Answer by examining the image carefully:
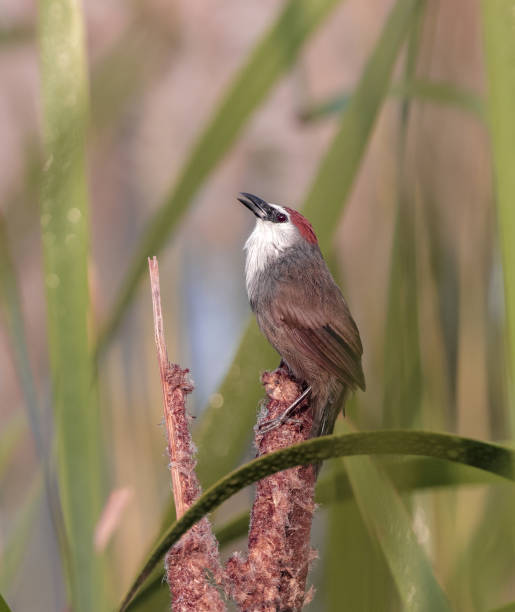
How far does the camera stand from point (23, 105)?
2.66 meters

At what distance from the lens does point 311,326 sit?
1403 millimetres

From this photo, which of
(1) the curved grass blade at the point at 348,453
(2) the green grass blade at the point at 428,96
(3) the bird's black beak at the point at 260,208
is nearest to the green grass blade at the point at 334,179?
(2) the green grass blade at the point at 428,96

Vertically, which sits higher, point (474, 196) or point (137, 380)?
point (474, 196)

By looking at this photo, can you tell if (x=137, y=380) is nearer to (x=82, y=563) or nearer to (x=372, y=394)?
(x=372, y=394)

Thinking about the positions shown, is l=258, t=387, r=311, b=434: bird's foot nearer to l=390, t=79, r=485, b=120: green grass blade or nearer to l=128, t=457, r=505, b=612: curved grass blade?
l=128, t=457, r=505, b=612: curved grass blade

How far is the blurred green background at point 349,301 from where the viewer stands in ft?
3.12

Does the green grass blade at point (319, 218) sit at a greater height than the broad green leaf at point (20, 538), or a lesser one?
greater

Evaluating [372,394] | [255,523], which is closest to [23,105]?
[372,394]

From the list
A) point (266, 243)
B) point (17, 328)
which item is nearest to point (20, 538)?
point (17, 328)

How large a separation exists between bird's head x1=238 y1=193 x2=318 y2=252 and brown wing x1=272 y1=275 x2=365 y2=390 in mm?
230

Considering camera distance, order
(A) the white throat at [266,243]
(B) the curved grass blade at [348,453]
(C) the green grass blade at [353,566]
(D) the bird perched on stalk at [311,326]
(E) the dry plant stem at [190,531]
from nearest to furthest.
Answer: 1. (B) the curved grass blade at [348,453]
2. (E) the dry plant stem at [190,531]
3. (C) the green grass blade at [353,566]
4. (D) the bird perched on stalk at [311,326]
5. (A) the white throat at [266,243]

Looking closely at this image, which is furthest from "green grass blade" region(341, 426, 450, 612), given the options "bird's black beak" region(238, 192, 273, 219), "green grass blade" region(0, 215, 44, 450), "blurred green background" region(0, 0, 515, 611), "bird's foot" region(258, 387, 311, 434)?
"bird's black beak" region(238, 192, 273, 219)

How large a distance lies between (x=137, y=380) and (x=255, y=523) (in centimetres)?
137

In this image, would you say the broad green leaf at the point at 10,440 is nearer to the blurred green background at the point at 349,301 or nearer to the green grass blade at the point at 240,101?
the blurred green background at the point at 349,301
